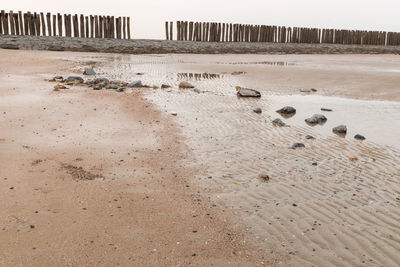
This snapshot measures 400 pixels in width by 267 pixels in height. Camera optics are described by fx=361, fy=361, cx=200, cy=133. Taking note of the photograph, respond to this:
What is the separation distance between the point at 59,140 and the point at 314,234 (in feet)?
10.5

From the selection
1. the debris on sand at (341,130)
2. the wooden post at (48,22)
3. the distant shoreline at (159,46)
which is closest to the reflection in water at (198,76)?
the debris on sand at (341,130)

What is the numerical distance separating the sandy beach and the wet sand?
0.01 m

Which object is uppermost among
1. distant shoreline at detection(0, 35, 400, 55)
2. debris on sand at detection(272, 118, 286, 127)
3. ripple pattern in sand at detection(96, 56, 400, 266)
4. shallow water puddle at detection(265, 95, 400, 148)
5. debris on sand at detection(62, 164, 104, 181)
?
distant shoreline at detection(0, 35, 400, 55)

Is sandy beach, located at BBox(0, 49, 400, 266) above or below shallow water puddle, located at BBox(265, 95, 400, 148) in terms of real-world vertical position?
above

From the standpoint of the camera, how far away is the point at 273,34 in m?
25.2

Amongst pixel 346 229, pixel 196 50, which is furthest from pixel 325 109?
pixel 196 50

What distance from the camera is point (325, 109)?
6.77 meters

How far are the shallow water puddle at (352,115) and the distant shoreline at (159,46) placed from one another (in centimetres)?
1423

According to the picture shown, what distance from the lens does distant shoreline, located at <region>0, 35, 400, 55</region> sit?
18.8 meters

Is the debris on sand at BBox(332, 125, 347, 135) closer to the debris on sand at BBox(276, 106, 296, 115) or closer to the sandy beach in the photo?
the sandy beach

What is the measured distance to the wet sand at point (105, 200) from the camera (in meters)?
2.28

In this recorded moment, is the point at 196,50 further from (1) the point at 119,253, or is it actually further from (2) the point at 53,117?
(1) the point at 119,253

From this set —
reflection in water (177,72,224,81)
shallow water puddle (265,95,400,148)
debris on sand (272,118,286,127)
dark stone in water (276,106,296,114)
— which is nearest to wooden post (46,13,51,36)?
reflection in water (177,72,224,81)

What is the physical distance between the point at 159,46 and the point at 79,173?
729 inches
